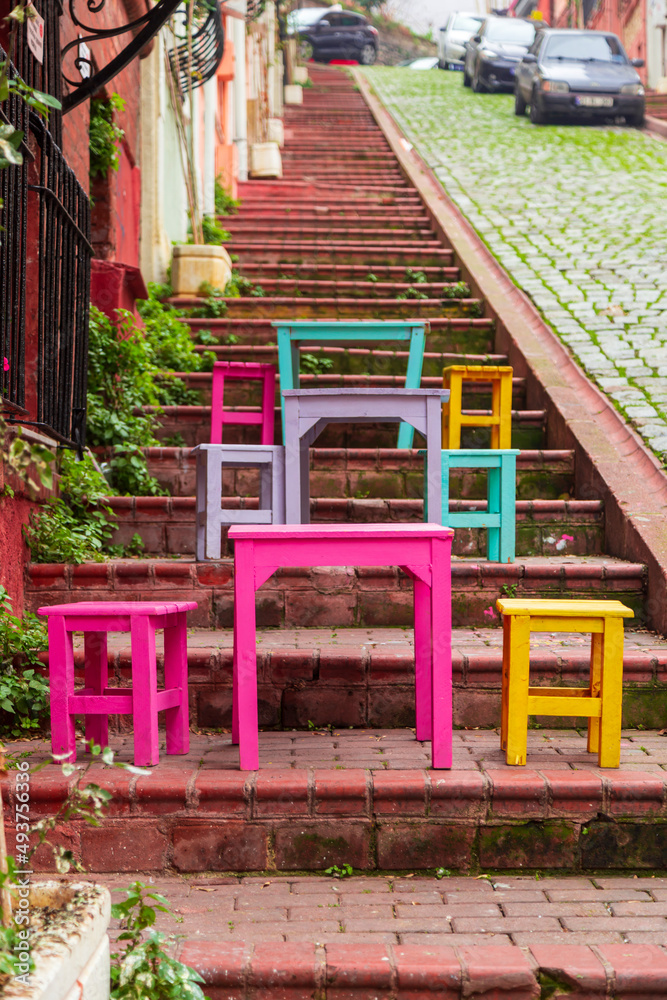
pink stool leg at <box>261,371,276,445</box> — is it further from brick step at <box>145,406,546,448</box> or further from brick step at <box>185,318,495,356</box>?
brick step at <box>185,318,495,356</box>

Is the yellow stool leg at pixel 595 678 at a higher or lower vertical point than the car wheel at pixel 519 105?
lower

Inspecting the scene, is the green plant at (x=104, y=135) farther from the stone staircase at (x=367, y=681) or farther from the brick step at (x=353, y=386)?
the brick step at (x=353, y=386)

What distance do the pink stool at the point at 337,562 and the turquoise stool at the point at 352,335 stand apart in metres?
2.30

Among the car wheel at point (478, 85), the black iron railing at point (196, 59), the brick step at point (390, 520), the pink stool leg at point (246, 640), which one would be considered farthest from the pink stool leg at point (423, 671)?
the car wheel at point (478, 85)

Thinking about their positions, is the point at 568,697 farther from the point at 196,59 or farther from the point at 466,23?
the point at 466,23

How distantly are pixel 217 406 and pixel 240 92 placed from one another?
9334mm

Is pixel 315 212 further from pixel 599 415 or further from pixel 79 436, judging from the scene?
pixel 79 436

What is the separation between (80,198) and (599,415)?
3.00 meters

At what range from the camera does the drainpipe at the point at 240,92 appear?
12.9 meters

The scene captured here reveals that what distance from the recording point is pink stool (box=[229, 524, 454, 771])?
2910mm

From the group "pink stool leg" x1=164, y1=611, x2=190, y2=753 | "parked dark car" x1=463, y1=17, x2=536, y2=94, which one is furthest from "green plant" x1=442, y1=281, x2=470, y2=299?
"parked dark car" x1=463, y1=17, x2=536, y2=94

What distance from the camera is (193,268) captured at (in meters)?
7.84

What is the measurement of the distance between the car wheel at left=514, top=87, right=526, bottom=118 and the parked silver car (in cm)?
1147

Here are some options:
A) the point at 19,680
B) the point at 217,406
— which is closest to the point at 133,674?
the point at 19,680
